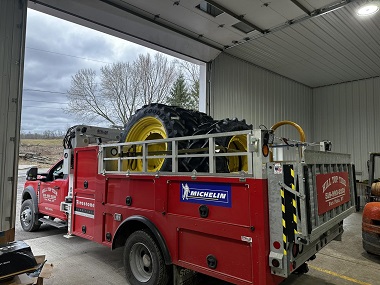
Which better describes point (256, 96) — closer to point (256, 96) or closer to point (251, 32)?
point (256, 96)

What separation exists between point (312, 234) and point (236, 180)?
0.87 metres

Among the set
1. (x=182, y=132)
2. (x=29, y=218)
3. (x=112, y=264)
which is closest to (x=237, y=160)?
(x=182, y=132)

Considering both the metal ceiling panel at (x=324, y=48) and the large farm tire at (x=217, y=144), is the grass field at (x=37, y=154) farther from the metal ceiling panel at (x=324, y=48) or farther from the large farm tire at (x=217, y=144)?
the large farm tire at (x=217, y=144)

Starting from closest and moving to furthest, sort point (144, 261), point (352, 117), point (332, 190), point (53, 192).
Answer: point (332, 190), point (144, 261), point (53, 192), point (352, 117)

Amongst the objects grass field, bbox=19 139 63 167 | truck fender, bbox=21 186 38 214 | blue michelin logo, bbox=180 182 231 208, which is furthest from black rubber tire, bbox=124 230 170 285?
grass field, bbox=19 139 63 167

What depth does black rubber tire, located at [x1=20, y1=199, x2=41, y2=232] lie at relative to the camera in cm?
652

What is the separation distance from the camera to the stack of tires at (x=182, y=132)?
134 inches

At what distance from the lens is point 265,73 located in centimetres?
1036

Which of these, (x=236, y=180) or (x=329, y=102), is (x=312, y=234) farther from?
(x=329, y=102)

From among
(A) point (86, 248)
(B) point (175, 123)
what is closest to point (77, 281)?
(A) point (86, 248)

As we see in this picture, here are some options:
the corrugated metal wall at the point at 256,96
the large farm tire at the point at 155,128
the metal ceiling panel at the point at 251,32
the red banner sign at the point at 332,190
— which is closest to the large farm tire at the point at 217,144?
the large farm tire at the point at 155,128

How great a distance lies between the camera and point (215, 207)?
2.76 m

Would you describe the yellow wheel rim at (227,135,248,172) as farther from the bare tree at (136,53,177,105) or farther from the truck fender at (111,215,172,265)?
the bare tree at (136,53,177,105)

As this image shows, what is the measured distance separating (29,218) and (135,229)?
4367mm
